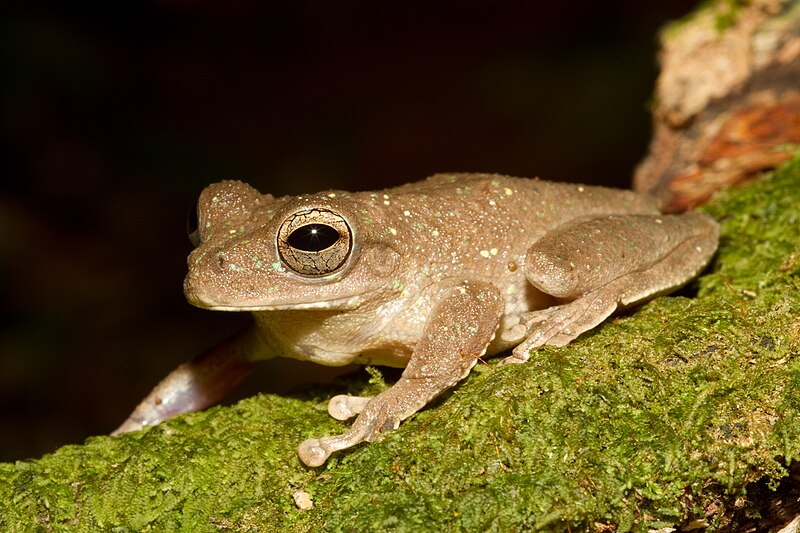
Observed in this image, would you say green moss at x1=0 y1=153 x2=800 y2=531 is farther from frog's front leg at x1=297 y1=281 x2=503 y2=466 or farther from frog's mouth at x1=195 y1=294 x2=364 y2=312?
frog's mouth at x1=195 y1=294 x2=364 y2=312

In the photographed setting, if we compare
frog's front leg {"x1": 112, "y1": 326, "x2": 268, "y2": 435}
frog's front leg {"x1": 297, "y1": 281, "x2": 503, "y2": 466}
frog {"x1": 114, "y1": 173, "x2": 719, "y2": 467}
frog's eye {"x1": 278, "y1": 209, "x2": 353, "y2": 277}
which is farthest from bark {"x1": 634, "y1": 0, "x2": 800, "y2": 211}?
frog's front leg {"x1": 112, "y1": 326, "x2": 268, "y2": 435}

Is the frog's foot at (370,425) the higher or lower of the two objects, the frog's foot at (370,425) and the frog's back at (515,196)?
the lower

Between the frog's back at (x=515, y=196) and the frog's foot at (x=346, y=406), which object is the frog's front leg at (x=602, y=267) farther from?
the frog's foot at (x=346, y=406)

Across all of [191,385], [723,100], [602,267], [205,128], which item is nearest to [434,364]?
[602,267]

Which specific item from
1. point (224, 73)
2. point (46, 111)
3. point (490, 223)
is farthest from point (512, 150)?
point (490, 223)

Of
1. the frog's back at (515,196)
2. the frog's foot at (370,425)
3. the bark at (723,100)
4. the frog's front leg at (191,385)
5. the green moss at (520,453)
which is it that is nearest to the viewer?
the green moss at (520,453)

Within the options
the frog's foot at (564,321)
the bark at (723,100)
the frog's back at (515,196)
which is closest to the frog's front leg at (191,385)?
the frog's back at (515,196)
